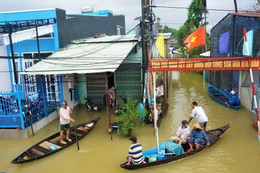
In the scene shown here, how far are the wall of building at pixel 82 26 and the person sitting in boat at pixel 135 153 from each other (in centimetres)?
818

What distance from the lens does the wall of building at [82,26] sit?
1251 centimetres

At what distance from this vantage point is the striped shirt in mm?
6332

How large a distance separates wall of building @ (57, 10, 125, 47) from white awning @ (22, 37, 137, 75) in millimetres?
866

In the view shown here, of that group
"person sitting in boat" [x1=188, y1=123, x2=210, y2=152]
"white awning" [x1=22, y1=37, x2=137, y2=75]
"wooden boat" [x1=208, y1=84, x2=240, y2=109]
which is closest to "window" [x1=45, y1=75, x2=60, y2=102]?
"white awning" [x1=22, y1=37, x2=137, y2=75]

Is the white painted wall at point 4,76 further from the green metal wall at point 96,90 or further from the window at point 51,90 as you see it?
the green metal wall at point 96,90

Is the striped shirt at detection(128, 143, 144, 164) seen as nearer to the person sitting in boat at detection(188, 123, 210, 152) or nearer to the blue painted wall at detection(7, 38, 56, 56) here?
the person sitting in boat at detection(188, 123, 210, 152)

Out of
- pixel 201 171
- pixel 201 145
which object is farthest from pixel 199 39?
pixel 201 171

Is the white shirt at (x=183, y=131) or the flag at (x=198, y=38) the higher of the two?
the flag at (x=198, y=38)

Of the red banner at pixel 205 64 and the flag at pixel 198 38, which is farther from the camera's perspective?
the flag at pixel 198 38

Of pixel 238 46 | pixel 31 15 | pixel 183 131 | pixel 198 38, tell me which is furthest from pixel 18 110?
pixel 238 46

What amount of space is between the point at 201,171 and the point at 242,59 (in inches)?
170

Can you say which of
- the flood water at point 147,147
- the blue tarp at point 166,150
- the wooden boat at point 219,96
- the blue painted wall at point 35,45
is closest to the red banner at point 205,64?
the flood water at point 147,147

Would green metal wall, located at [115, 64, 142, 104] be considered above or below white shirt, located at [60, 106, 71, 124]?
above

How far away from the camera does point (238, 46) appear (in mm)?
12086
